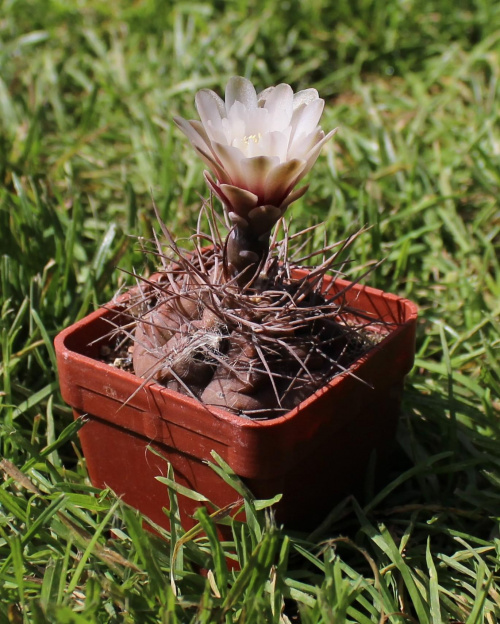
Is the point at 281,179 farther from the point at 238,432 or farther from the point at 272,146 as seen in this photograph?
the point at 238,432

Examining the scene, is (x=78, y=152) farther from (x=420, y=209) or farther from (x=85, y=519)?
(x=85, y=519)

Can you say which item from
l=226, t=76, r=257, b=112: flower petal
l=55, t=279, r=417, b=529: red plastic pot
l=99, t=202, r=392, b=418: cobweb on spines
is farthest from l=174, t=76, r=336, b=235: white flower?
l=55, t=279, r=417, b=529: red plastic pot

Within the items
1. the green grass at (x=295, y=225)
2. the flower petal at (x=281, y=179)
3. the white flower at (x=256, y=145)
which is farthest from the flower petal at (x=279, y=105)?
the green grass at (x=295, y=225)

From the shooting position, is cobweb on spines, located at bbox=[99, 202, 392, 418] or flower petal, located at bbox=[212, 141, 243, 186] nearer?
flower petal, located at bbox=[212, 141, 243, 186]

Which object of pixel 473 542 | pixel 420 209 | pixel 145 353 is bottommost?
pixel 473 542

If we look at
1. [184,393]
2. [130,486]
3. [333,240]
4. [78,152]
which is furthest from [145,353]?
[78,152]

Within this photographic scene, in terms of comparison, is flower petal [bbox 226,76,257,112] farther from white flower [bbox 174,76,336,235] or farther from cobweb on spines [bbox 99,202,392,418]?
cobweb on spines [bbox 99,202,392,418]

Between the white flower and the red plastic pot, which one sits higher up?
the white flower
